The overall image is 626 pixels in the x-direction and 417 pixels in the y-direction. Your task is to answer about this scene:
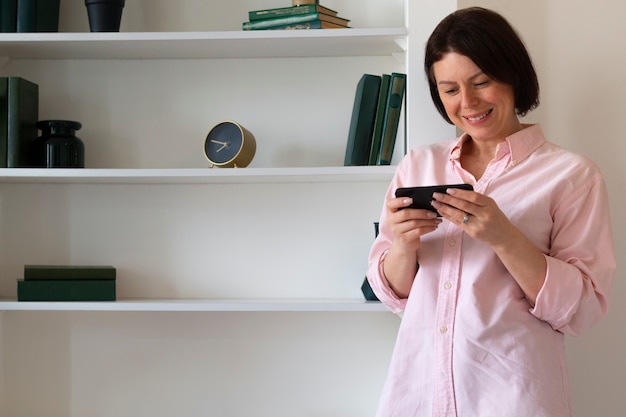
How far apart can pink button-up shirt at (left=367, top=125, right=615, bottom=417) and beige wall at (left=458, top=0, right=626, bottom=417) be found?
59 cm

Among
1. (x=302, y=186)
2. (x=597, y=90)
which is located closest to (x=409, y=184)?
(x=302, y=186)

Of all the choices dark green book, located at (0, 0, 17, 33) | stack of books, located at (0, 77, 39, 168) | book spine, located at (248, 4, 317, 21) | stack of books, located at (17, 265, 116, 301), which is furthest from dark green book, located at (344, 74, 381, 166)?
dark green book, located at (0, 0, 17, 33)

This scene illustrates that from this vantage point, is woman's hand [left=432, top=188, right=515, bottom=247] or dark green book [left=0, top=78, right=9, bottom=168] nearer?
woman's hand [left=432, top=188, right=515, bottom=247]

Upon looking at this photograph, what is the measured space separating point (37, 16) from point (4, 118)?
29 cm

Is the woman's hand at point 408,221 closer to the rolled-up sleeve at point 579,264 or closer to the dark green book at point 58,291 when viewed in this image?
the rolled-up sleeve at point 579,264

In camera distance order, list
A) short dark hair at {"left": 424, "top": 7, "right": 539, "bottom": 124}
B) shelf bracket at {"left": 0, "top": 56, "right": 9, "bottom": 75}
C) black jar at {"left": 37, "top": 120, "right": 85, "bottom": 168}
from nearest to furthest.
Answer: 1. short dark hair at {"left": 424, "top": 7, "right": 539, "bottom": 124}
2. black jar at {"left": 37, "top": 120, "right": 85, "bottom": 168}
3. shelf bracket at {"left": 0, "top": 56, "right": 9, "bottom": 75}

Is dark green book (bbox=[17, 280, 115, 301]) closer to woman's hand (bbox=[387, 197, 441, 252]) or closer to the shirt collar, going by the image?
woman's hand (bbox=[387, 197, 441, 252])

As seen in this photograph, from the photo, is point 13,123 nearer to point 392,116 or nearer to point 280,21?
point 280,21

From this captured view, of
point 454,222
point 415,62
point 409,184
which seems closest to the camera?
point 454,222

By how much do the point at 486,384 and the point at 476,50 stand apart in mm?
630

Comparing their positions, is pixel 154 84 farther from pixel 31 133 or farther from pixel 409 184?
pixel 409 184

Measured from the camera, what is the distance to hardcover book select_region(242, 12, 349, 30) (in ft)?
6.69

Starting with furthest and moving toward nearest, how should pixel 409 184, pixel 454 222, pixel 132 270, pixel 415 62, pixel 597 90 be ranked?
pixel 132 270 < pixel 597 90 < pixel 415 62 < pixel 409 184 < pixel 454 222

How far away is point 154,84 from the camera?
2.29 metres
